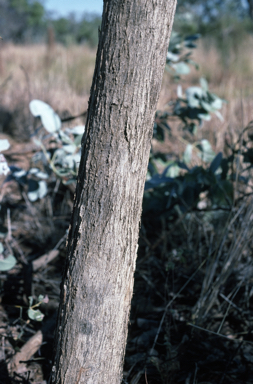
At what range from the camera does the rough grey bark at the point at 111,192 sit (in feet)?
2.06

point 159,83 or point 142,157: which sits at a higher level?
A: point 159,83

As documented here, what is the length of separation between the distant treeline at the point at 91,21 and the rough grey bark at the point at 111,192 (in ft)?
3.49

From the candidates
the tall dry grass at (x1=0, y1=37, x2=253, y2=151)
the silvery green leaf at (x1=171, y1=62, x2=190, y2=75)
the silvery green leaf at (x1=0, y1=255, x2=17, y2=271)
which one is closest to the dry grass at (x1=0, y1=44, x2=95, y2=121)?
the tall dry grass at (x1=0, y1=37, x2=253, y2=151)

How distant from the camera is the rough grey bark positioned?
2.06ft

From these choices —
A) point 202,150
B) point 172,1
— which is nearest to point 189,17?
point 202,150

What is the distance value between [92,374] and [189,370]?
421 millimetres

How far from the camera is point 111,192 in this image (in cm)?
68

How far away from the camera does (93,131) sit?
2.19 feet

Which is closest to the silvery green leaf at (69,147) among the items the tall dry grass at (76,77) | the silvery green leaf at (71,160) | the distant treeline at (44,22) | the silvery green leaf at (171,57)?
the silvery green leaf at (71,160)

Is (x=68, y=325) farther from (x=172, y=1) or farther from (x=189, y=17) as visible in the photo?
(x=189, y=17)

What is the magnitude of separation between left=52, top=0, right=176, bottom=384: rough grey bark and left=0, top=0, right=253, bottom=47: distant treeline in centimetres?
106

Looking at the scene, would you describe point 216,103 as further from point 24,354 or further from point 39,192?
point 24,354

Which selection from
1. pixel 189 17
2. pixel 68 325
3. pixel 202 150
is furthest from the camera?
pixel 189 17

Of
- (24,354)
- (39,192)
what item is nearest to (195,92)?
(39,192)
